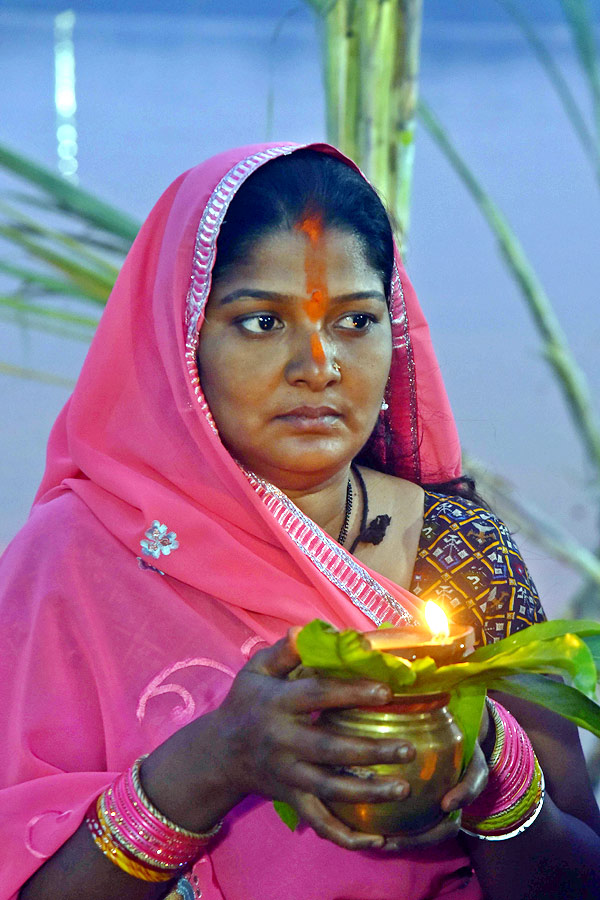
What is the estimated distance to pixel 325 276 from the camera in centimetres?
155

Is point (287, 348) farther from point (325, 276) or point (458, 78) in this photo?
point (458, 78)

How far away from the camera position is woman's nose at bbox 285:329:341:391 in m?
1.49

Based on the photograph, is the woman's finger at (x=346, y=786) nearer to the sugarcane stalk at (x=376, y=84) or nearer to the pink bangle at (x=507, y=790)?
the pink bangle at (x=507, y=790)

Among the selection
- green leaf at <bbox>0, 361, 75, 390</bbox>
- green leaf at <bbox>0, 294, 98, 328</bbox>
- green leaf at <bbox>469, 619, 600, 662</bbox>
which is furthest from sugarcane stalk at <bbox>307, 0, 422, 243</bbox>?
green leaf at <bbox>469, 619, 600, 662</bbox>

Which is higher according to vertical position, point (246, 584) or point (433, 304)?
point (433, 304)

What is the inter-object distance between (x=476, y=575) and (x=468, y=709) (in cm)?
63

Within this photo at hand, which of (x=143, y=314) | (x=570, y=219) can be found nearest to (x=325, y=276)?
(x=143, y=314)

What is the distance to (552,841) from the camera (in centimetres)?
136

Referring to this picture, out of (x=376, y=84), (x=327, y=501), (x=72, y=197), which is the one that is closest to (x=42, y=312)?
(x=72, y=197)

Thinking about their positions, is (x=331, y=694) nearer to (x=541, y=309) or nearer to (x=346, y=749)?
(x=346, y=749)

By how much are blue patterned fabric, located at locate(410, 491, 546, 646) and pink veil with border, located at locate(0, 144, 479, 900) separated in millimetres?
102

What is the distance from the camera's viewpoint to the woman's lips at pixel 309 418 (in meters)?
1.53

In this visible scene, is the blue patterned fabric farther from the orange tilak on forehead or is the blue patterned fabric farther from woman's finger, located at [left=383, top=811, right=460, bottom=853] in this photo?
woman's finger, located at [left=383, top=811, right=460, bottom=853]

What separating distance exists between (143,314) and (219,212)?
0.25 meters
